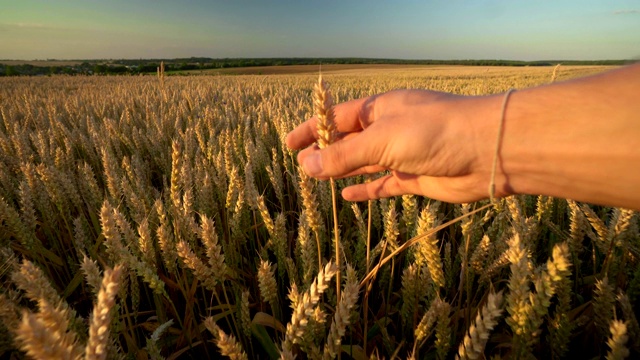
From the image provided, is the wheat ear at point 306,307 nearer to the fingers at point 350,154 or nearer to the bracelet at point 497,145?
the fingers at point 350,154

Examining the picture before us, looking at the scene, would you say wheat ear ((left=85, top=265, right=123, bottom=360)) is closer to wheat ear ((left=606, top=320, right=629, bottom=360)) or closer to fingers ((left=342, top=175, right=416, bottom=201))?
wheat ear ((left=606, top=320, right=629, bottom=360))

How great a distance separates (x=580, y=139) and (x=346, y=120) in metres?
0.92

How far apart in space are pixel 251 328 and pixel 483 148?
103 cm

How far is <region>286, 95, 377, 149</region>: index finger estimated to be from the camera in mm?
1496

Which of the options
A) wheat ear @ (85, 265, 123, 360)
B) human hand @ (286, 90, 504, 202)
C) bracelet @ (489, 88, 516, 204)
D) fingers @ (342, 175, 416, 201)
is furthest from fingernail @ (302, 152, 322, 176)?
wheat ear @ (85, 265, 123, 360)

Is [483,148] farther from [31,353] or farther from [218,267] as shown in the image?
[31,353]

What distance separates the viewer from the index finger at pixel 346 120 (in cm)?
150

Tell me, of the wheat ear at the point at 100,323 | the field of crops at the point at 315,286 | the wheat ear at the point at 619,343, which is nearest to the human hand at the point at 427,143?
the field of crops at the point at 315,286

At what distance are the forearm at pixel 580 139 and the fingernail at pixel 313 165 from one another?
568 mm

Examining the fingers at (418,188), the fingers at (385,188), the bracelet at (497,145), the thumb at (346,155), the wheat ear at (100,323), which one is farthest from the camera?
the fingers at (385,188)

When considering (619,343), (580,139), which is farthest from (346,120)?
(619,343)

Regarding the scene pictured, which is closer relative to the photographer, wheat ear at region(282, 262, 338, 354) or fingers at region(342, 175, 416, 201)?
wheat ear at region(282, 262, 338, 354)

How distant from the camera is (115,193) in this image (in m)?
1.79

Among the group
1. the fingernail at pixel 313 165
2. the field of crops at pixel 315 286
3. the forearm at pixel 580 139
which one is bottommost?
the field of crops at pixel 315 286
